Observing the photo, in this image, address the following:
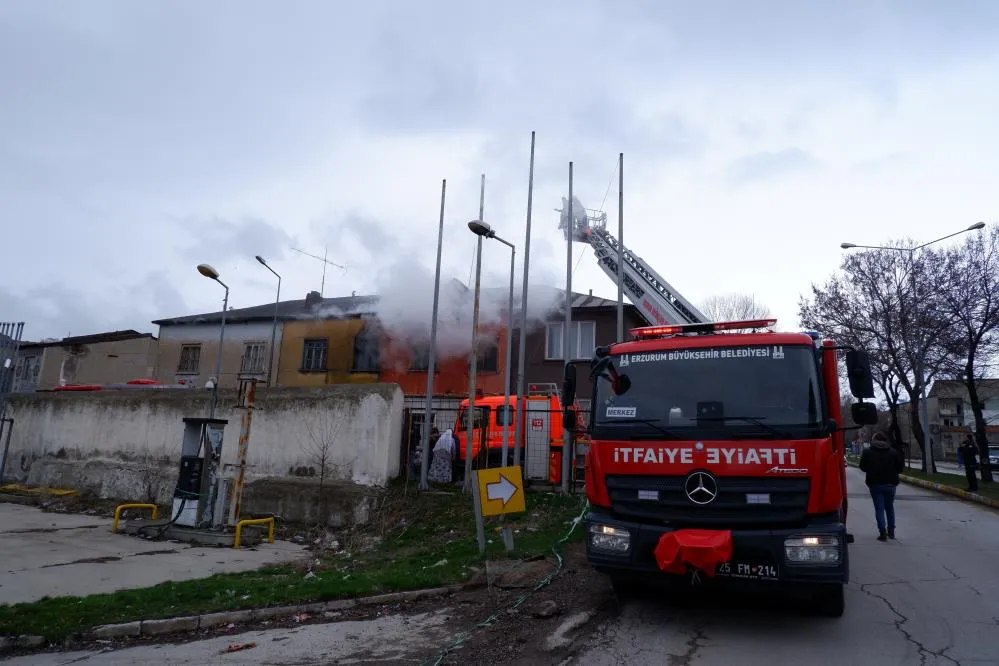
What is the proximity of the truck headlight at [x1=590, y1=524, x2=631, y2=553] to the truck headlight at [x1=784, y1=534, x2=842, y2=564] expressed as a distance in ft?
4.35

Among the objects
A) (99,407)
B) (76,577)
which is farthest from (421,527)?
(99,407)

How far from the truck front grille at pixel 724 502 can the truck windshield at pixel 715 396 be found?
405 mm

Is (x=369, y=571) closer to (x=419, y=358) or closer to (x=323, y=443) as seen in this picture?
(x=323, y=443)

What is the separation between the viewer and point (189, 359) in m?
29.4

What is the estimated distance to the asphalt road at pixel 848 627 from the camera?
5.14 m

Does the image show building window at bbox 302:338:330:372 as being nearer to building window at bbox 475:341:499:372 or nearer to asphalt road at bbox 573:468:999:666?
building window at bbox 475:341:499:372

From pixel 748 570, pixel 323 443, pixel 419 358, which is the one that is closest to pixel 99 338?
pixel 419 358

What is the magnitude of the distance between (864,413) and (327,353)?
75.9 feet

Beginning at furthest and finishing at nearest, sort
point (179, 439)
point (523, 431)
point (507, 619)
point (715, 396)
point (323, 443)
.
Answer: point (179, 439), point (523, 431), point (323, 443), point (507, 619), point (715, 396)

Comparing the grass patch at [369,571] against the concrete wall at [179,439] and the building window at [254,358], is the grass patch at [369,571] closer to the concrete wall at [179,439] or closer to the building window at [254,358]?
the concrete wall at [179,439]

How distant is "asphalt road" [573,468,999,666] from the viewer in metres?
5.14

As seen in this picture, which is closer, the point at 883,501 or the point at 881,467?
the point at 881,467

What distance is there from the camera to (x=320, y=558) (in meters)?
10.5

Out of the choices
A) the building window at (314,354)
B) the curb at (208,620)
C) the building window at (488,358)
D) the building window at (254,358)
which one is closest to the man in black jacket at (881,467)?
the curb at (208,620)
